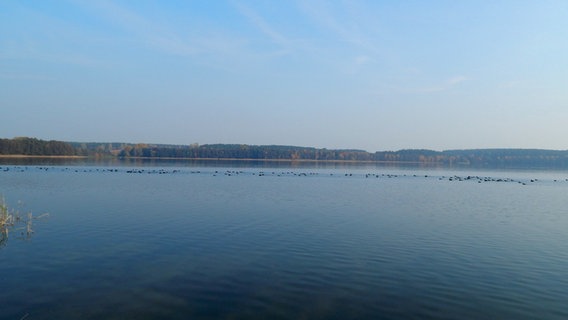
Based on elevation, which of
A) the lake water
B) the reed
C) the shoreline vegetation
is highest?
the shoreline vegetation

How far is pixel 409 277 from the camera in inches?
435

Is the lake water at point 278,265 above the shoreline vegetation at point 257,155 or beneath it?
beneath

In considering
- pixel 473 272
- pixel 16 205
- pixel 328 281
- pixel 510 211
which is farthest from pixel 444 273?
pixel 16 205

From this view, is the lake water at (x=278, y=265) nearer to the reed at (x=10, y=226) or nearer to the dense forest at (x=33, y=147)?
the reed at (x=10, y=226)

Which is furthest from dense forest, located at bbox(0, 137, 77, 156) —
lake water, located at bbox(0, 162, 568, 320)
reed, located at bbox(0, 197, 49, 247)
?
reed, located at bbox(0, 197, 49, 247)

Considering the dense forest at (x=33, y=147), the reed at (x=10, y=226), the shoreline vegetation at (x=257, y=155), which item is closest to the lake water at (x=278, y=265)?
the reed at (x=10, y=226)

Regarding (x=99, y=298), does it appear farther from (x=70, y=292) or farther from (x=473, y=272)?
(x=473, y=272)

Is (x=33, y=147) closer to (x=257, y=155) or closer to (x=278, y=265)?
(x=257, y=155)

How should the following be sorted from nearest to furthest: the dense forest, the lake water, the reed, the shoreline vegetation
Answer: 1. the lake water
2. the reed
3. the dense forest
4. the shoreline vegetation

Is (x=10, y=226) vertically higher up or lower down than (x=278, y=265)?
higher up

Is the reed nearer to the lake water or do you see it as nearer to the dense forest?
the lake water

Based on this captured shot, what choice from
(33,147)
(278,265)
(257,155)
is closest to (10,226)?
(278,265)

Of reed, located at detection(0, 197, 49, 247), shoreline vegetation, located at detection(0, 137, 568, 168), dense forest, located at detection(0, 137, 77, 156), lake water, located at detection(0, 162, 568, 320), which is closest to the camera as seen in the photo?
lake water, located at detection(0, 162, 568, 320)

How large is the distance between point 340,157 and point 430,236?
589 ft
